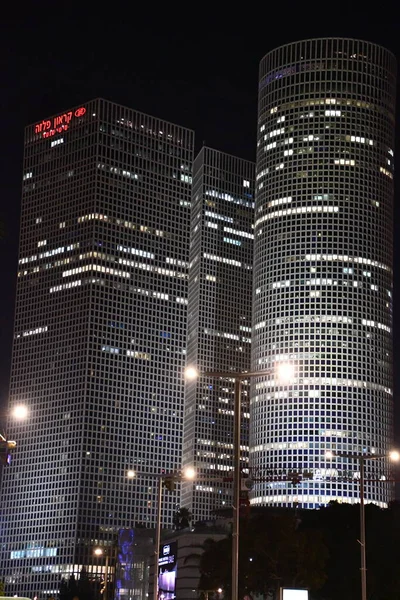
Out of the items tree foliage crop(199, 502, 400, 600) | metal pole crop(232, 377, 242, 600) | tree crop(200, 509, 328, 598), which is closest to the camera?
metal pole crop(232, 377, 242, 600)

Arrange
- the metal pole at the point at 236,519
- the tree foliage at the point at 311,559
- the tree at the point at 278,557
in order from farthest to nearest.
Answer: the tree foliage at the point at 311,559 < the tree at the point at 278,557 < the metal pole at the point at 236,519

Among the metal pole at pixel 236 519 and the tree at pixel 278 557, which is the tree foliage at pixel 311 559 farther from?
the metal pole at pixel 236 519

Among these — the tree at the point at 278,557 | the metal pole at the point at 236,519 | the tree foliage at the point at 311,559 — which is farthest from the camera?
the tree foliage at the point at 311,559

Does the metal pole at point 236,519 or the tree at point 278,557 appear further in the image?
the tree at point 278,557

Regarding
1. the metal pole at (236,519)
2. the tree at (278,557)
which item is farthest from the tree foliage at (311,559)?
the metal pole at (236,519)

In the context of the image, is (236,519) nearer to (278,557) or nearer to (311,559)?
(311,559)

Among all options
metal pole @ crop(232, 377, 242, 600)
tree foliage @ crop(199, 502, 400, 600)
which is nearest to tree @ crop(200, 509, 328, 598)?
tree foliage @ crop(199, 502, 400, 600)

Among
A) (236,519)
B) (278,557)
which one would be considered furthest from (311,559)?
(236,519)

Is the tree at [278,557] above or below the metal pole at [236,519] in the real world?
above

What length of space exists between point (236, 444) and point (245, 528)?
61.8m

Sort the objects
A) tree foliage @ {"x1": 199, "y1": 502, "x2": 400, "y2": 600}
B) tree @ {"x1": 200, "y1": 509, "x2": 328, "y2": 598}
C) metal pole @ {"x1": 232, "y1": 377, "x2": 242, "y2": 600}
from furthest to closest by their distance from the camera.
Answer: tree foliage @ {"x1": 199, "y1": 502, "x2": 400, "y2": 600} → tree @ {"x1": 200, "y1": 509, "x2": 328, "y2": 598} → metal pole @ {"x1": 232, "y1": 377, "x2": 242, "y2": 600}

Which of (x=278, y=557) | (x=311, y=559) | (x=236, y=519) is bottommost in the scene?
(x=236, y=519)

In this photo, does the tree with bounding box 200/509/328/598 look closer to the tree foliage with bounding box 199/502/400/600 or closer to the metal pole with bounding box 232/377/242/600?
the tree foliage with bounding box 199/502/400/600

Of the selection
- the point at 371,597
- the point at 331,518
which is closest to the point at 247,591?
the point at 371,597
